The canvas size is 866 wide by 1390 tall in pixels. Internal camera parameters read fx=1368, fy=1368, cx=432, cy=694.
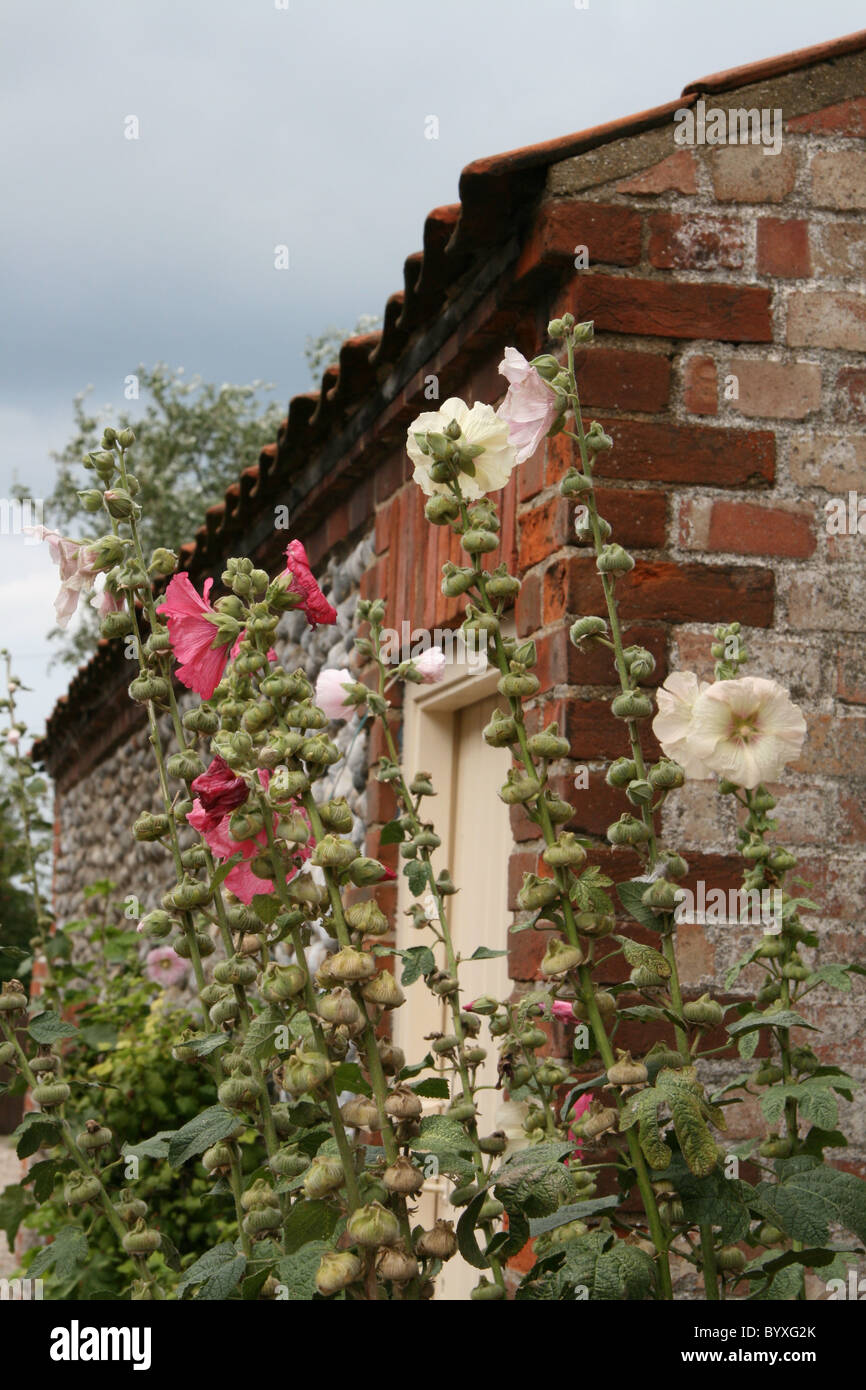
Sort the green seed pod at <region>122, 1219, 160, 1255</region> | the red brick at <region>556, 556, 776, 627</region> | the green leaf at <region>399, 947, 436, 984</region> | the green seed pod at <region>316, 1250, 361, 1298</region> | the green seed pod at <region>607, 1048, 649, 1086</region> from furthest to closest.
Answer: the red brick at <region>556, 556, 776, 627</region> → the green leaf at <region>399, 947, 436, 984</region> → the green seed pod at <region>122, 1219, 160, 1255</region> → the green seed pod at <region>607, 1048, 649, 1086</region> → the green seed pod at <region>316, 1250, 361, 1298</region>

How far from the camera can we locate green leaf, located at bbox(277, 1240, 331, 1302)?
1018mm

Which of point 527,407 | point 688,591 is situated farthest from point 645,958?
point 688,591

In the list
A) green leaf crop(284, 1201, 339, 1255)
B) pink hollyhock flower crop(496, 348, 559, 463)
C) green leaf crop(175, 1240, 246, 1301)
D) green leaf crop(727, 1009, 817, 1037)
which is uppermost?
pink hollyhock flower crop(496, 348, 559, 463)

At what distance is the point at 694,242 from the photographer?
2717 mm

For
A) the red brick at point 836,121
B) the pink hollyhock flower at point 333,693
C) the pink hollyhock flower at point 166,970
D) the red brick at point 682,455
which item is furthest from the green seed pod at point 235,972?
the pink hollyhock flower at point 166,970

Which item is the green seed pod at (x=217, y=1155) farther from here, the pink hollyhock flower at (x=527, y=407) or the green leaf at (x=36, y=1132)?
the pink hollyhock flower at (x=527, y=407)

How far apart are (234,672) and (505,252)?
199 cm

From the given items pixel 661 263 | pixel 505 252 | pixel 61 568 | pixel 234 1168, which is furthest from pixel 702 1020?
pixel 505 252

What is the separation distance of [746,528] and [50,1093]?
5.70 ft

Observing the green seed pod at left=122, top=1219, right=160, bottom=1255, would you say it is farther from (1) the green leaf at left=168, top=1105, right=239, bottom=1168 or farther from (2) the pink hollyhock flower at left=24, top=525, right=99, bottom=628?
(2) the pink hollyhock flower at left=24, top=525, right=99, bottom=628

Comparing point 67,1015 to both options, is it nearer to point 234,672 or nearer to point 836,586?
point 836,586

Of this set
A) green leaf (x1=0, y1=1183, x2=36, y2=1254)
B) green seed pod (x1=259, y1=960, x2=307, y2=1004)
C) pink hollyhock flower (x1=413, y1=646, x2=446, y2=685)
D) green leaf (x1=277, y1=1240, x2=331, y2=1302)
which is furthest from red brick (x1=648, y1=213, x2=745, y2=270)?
green leaf (x1=0, y1=1183, x2=36, y2=1254)

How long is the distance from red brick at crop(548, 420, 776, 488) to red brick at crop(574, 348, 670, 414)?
0.13ft

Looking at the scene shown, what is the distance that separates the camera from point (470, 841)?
11.9ft
